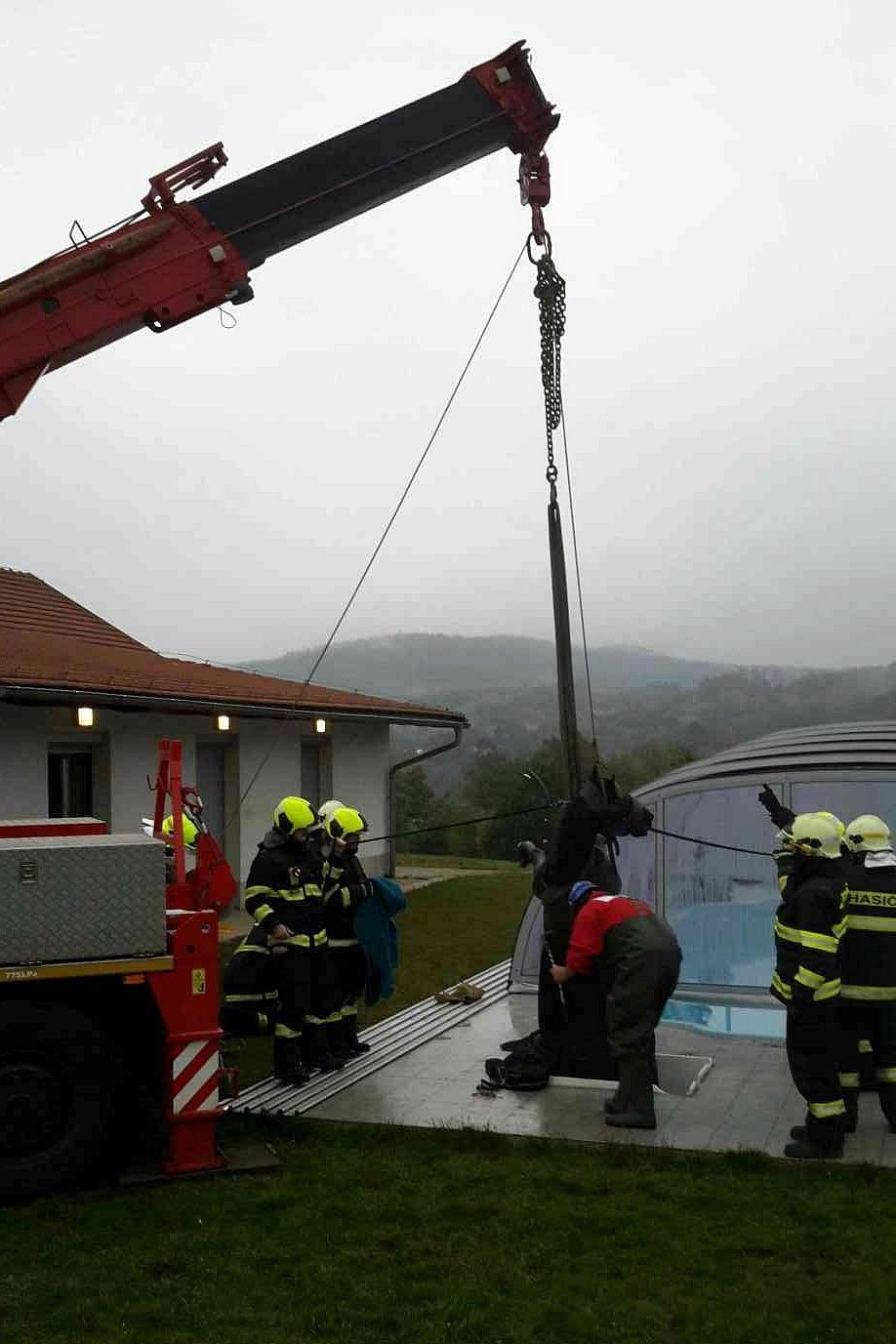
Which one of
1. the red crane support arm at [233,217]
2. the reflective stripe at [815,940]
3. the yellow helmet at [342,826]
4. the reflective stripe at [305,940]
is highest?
the red crane support arm at [233,217]

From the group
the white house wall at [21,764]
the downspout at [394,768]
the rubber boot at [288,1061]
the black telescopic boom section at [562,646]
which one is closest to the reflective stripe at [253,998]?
the rubber boot at [288,1061]

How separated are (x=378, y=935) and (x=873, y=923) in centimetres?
339

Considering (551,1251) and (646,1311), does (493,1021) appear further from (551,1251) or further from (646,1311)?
(646,1311)

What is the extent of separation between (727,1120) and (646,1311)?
254 centimetres

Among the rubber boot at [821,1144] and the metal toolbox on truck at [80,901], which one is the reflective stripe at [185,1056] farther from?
the rubber boot at [821,1144]

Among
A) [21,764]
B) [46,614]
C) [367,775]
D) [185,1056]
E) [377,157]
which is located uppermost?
[377,157]

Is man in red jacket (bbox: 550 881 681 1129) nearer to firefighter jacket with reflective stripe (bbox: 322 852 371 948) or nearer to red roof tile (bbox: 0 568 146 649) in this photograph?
firefighter jacket with reflective stripe (bbox: 322 852 371 948)

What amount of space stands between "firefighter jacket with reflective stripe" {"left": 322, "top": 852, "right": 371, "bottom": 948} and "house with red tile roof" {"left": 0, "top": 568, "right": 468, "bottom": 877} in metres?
2.24

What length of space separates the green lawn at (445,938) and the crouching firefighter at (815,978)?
3.62 meters

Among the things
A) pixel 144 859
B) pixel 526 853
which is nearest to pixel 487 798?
pixel 526 853

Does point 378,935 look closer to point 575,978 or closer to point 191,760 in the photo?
point 575,978

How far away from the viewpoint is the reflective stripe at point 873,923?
21.9 feet

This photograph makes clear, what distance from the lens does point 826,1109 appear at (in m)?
6.33

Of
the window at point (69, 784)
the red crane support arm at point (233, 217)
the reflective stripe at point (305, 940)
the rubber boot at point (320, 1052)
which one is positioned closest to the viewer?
the red crane support arm at point (233, 217)
